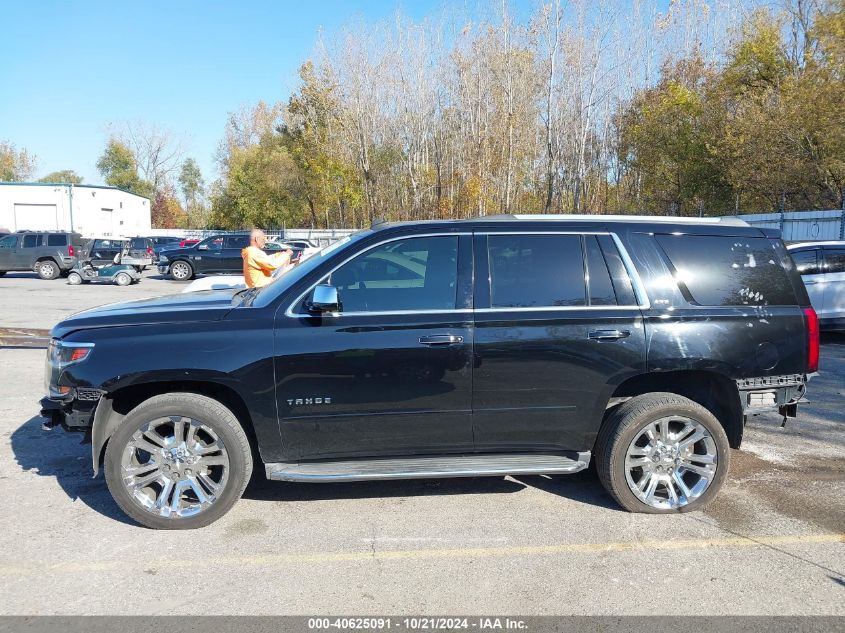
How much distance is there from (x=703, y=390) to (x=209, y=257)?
22.6m

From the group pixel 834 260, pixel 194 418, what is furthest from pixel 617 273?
pixel 834 260

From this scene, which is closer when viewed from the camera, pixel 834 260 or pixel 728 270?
pixel 728 270

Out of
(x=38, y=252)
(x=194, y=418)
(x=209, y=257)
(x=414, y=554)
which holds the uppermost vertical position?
(x=38, y=252)

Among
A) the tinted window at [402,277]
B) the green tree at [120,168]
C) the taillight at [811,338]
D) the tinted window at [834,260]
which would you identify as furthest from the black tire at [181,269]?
the green tree at [120,168]

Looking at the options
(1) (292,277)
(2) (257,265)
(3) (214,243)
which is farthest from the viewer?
(3) (214,243)

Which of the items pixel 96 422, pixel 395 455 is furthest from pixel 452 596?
pixel 96 422

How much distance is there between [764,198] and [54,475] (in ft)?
93.0

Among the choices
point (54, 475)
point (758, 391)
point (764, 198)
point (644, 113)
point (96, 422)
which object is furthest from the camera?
point (644, 113)

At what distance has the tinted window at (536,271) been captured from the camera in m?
4.13

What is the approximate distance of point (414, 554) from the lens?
3.70 metres

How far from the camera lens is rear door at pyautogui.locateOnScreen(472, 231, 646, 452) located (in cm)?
401

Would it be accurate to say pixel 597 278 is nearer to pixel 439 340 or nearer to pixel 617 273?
pixel 617 273

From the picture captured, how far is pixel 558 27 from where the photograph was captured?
32344 millimetres

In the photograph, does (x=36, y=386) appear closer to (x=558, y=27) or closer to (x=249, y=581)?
(x=249, y=581)
